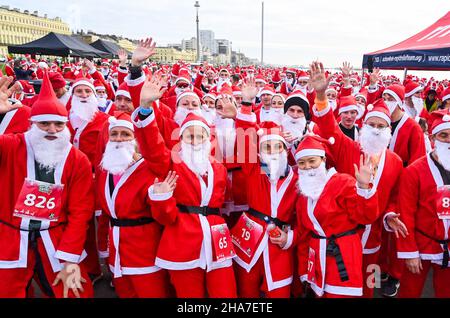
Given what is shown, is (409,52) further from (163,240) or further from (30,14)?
(30,14)

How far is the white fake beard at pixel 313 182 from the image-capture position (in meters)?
2.82

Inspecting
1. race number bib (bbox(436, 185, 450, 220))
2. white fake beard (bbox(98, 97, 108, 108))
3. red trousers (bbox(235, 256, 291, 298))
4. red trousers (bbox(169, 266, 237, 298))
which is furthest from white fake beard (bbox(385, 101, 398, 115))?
white fake beard (bbox(98, 97, 108, 108))

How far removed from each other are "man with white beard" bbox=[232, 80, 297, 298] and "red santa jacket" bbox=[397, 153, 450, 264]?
0.94m

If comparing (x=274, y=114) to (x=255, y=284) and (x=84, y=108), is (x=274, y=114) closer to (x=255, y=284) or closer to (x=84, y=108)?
(x=84, y=108)

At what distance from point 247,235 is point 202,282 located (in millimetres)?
533

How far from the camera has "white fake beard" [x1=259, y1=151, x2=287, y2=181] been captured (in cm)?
300

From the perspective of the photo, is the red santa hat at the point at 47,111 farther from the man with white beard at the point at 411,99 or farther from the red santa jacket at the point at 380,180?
the man with white beard at the point at 411,99

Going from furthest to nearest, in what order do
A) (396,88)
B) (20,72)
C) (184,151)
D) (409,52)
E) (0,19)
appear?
(0,19)
(20,72)
(409,52)
(396,88)
(184,151)

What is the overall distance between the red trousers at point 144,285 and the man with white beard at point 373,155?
183cm

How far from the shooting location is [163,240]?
286 cm

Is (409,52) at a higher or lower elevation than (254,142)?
higher
